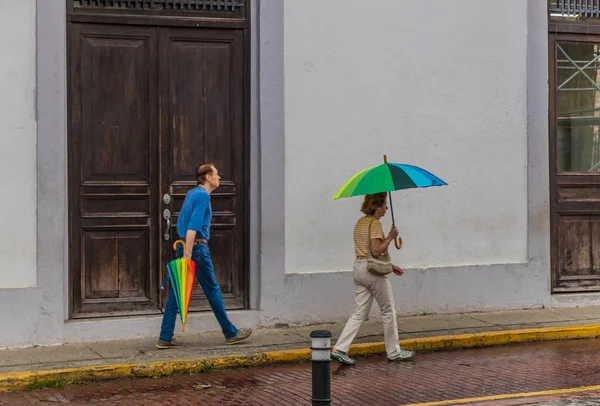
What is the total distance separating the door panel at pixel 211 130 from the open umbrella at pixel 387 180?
2282 mm

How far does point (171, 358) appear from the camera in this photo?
9.54 m

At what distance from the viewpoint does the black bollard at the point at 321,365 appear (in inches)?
240

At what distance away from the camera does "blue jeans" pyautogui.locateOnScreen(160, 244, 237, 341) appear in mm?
9961

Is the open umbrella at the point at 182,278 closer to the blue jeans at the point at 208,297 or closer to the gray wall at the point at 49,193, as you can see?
the blue jeans at the point at 208,297

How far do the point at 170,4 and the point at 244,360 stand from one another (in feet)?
13.2

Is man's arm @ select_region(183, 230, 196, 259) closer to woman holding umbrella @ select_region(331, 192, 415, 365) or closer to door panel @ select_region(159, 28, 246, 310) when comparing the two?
door panel @ select_region(159, 28, 246, 310)

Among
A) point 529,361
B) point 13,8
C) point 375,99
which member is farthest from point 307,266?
point 13,8

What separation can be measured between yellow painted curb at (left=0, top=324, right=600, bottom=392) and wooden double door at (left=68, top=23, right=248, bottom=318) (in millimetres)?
1581

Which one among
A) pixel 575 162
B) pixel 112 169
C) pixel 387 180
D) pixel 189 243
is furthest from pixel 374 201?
pixel 575 162

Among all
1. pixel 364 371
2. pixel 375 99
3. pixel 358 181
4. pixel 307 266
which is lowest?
pixel 364 371

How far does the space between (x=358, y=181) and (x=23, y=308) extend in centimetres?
365

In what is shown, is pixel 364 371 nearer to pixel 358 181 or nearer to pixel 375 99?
pixel 358 181

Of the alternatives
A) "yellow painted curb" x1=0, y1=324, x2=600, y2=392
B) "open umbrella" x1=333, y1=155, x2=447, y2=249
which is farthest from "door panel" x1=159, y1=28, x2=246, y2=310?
"open umbrella" x1=333, y1=155, x2=447, y2=249

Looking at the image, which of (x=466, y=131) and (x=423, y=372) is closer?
(x=423, y=372)
